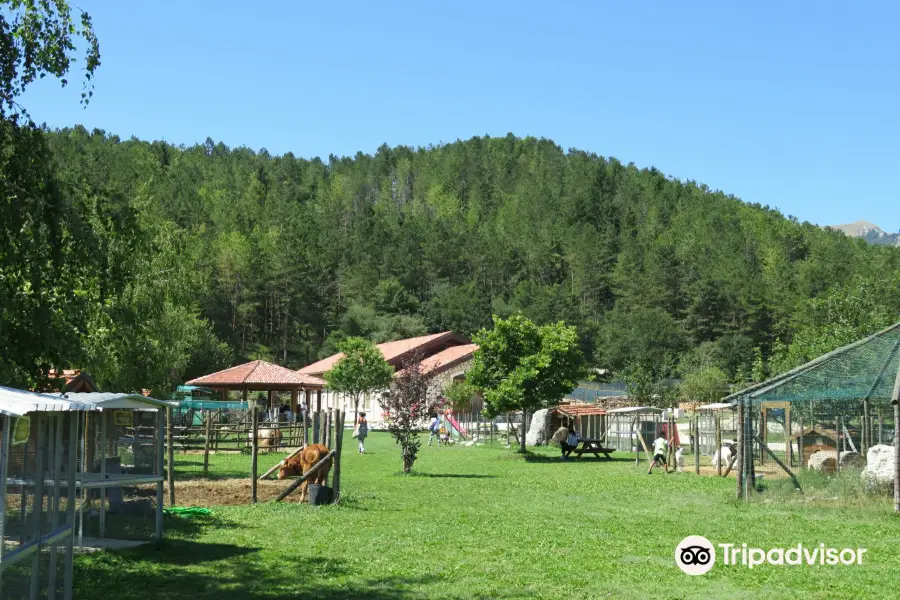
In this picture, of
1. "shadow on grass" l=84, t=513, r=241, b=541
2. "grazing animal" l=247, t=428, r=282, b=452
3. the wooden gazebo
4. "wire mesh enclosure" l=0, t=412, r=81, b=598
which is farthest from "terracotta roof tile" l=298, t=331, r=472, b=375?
"wire mesh enclosure" l=0, t=412, r=81, b=598

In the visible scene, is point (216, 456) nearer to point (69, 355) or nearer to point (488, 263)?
point (69, 355)

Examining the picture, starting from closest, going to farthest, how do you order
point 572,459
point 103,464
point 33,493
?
point 33,493
point 103,464
point 572,459

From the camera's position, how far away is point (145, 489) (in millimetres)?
13516

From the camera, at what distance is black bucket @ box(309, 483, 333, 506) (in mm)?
17109

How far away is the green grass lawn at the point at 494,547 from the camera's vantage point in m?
9.84

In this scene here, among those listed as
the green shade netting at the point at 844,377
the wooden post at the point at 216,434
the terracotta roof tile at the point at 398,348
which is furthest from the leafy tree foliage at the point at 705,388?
the green shade netting at the point at 844,377

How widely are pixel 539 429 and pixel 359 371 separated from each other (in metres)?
22.7

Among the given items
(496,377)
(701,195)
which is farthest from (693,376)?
(701,195)

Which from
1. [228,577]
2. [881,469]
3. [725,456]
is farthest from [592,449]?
[228,577]

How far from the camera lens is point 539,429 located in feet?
139

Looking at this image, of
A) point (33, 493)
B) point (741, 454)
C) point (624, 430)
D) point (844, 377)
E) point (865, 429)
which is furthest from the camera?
point (624, 430)

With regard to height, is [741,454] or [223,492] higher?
[741,454]

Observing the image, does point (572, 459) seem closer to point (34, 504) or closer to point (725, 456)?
point (725, 456)

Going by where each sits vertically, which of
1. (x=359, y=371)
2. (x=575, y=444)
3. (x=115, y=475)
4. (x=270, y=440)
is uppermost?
(x=359, y=371)
